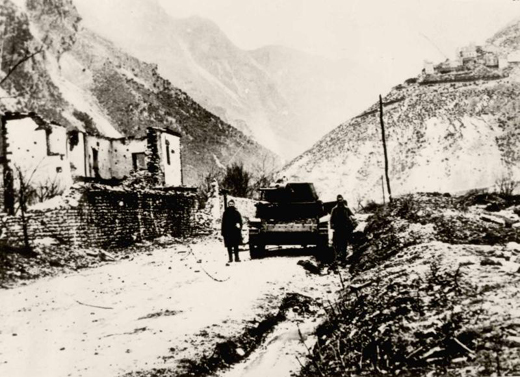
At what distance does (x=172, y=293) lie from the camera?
10031 millimetres

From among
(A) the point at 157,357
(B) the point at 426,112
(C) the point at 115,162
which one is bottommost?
(A) the point at 157,357

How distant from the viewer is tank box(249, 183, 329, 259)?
1477 cm

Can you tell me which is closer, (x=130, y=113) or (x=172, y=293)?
(x=172, y=293)

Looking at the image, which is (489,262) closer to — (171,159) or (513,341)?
(513,341)

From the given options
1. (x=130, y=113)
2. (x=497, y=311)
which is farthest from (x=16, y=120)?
(x=130, y=113)

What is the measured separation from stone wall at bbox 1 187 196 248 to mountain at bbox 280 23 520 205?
37.0 metres

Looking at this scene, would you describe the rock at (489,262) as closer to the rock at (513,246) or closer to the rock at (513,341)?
the rock at (513,246)

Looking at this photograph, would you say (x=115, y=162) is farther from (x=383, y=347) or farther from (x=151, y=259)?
(x=383, y=347)

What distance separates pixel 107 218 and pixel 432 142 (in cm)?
5423

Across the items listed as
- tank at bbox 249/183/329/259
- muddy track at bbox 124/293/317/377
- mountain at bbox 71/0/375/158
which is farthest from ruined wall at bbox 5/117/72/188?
mountain at bbox 71/0/375/158

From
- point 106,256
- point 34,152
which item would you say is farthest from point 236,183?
point 106,256

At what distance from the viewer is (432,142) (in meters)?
68.0

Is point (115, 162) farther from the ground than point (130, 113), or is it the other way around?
point (130, 113)

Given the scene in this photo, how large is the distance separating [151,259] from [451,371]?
13.9 m
